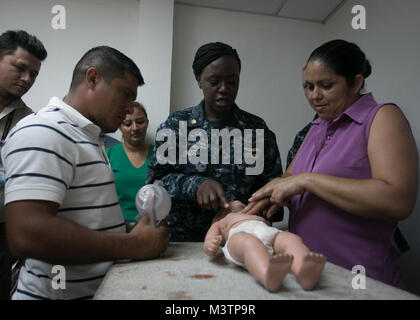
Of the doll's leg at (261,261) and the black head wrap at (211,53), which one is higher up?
the black head wrap at (211,53)

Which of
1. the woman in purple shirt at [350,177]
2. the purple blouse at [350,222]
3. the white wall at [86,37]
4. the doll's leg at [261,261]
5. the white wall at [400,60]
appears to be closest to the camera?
the doll's leg at [261,261]

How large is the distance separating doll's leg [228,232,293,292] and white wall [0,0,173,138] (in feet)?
8.76

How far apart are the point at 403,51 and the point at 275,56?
168cm

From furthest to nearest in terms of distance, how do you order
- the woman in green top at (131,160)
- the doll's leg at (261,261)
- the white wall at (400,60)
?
the woman in green top at (131,160) → the white wall at (400,60) → the doll's leg at (261,261)

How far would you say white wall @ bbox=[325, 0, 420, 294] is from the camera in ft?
8.21

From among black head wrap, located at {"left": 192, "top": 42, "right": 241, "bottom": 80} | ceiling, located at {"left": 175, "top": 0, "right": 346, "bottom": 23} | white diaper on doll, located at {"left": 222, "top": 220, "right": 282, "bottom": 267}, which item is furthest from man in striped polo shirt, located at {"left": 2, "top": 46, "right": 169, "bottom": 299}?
ceiling, located at {"left": 175, "top": 0, "right": 346, "bottom": 23}

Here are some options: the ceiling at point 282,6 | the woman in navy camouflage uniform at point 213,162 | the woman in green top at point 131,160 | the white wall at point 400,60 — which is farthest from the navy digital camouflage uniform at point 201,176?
the ceiling at point 282,6

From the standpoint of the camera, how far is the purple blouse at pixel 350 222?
124cm

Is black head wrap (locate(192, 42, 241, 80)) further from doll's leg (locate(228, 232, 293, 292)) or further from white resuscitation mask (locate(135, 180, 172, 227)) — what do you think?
doll's leg (locate(228, 232, 293, 292))

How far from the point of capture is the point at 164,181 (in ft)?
6.05

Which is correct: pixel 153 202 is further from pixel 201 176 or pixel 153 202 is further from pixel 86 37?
pixel 86 37

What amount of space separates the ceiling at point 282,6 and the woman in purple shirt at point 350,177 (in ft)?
9.06

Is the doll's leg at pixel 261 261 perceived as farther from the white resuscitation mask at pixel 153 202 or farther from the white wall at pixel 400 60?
the white wall at pixel 400 60
